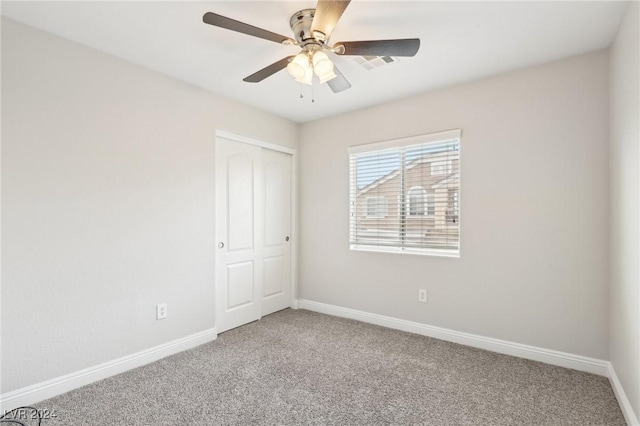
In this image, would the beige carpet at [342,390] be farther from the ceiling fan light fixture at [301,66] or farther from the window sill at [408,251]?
the ceiling fan light fixture at [301,66]

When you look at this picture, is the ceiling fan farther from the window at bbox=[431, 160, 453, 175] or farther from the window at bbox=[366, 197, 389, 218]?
the window at bbox=[366, 197, 389, 218]

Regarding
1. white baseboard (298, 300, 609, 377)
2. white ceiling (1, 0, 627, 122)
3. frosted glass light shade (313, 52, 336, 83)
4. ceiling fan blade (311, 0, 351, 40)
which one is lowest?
white baseboard (298, 300, 609, 377)

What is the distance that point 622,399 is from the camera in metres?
2.00

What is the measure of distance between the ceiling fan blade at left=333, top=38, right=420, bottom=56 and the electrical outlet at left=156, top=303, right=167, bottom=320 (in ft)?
7.99

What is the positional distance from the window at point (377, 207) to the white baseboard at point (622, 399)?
84.9 inches

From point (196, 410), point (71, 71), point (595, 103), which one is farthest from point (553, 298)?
point (71, 71)

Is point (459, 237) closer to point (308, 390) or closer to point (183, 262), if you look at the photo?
point (308, 390)

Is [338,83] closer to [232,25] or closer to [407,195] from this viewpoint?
[232,25]

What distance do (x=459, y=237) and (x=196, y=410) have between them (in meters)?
2.52

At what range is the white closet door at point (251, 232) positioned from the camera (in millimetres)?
3361

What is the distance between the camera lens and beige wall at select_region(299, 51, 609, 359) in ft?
7.95

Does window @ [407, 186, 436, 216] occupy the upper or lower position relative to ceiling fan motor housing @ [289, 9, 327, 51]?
lower

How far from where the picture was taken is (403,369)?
2.52m

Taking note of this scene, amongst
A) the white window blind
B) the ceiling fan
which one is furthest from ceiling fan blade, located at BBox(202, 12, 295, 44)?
the white window blind
